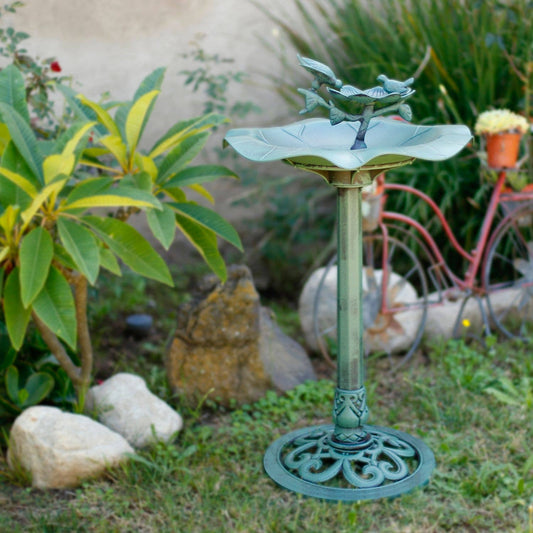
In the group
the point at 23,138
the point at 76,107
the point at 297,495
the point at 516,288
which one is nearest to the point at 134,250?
the point at 23,138

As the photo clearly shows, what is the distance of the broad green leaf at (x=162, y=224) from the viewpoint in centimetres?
274

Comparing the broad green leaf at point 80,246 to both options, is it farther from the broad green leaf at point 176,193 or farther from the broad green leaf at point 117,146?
the broad green leaf at point 176,193

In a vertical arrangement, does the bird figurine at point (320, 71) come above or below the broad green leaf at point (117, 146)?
above

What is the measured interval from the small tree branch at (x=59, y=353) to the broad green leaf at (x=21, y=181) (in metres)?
Answer: 0.59

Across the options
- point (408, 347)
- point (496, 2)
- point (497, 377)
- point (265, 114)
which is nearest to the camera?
point (497, 377)

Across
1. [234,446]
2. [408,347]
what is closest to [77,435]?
[234,446]

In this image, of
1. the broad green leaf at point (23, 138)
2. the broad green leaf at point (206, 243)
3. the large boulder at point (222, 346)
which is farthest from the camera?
the large boulder at point (222, 346)

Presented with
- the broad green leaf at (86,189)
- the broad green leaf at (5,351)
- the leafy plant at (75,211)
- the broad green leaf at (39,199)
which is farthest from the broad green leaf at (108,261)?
the broad green leaf at (5,351)

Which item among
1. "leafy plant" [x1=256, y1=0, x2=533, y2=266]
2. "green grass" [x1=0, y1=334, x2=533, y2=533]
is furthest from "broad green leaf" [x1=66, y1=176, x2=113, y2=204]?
"leafy plant" [x1=256, y1=0, x2=533, y2=266]

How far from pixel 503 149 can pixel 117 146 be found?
195 centimetres

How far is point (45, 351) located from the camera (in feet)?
10.9

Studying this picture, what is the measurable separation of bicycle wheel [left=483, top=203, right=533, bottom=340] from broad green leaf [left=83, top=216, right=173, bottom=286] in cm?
192

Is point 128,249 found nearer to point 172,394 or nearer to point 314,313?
point 172,394

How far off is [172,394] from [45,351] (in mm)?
610
